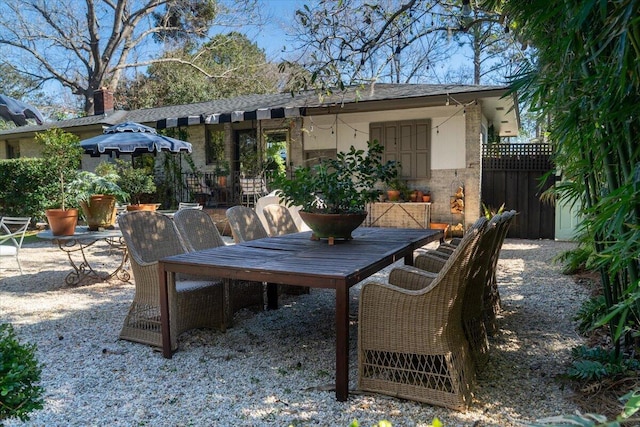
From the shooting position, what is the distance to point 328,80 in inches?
225

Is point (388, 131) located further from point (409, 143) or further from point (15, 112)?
point (15, 112)

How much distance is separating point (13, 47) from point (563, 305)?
23600 millimetres

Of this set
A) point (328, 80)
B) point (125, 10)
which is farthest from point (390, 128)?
point (125, 10)

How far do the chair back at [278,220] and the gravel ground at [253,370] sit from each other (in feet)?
2.55

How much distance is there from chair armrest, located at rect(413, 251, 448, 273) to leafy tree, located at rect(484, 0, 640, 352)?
111cm

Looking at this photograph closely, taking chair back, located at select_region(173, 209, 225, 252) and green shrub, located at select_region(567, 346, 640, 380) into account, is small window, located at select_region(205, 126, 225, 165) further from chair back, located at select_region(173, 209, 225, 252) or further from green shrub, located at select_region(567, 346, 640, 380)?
green shrub, located at select_region(567, 346, 640, 380)

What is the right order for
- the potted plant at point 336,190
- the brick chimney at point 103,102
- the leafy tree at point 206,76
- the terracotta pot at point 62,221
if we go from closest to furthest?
1. the potted plant at point 336,190
2. the terracotta pot at point 62,221
3. the brick chimney at point 103,102
4. the leafy tree at point 206,76

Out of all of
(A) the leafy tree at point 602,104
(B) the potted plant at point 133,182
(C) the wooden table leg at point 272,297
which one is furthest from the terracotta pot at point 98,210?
(B) the potted plant at point 133,182

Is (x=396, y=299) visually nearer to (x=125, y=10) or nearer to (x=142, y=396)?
(x=142, y=396)

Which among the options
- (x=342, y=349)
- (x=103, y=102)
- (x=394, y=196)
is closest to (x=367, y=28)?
(x=394, y=196)

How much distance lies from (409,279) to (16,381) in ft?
7.34

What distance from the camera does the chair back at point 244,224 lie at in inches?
172

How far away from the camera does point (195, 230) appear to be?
4.21 m

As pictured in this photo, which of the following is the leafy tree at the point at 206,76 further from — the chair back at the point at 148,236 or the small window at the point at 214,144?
the chair back at the point at 148,236
